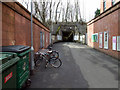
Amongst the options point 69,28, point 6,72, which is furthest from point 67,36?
point 6,72

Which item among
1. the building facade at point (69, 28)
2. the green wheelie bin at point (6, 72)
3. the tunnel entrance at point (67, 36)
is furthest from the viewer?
the tunnel entrance at point (67, 36)

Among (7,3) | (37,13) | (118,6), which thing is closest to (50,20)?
(37,13)

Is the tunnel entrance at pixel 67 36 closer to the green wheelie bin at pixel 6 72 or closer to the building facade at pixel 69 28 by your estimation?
the building facade at pixel 69 28

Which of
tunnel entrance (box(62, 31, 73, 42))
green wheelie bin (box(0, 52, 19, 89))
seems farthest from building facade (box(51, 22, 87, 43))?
green wheelie bin (box(0, 52, 19, 89))

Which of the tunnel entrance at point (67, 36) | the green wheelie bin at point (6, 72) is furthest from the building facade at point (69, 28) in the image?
the green wheelie bin at point (6, 72)

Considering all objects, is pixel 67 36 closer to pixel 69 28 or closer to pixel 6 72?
pixel 69 28

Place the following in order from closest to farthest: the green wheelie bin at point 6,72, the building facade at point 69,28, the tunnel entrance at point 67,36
Answer: the green wheelie bin at point 6,72, the building facade at point 69,28, the tunnel entrance at point 67,36

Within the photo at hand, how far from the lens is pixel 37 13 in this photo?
27297mm

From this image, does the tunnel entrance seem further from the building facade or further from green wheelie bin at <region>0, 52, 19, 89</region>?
green wheelie bin at <region>0, 52, 19, 89</region>

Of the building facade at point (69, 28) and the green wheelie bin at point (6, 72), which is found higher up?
the building facade at point (69, 28)

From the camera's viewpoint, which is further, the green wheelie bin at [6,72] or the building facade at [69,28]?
the building facade at [69,28]

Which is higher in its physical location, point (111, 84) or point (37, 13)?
point (37, 13)

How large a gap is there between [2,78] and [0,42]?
2.06 m

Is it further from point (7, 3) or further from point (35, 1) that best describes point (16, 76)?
point (35, 1)
